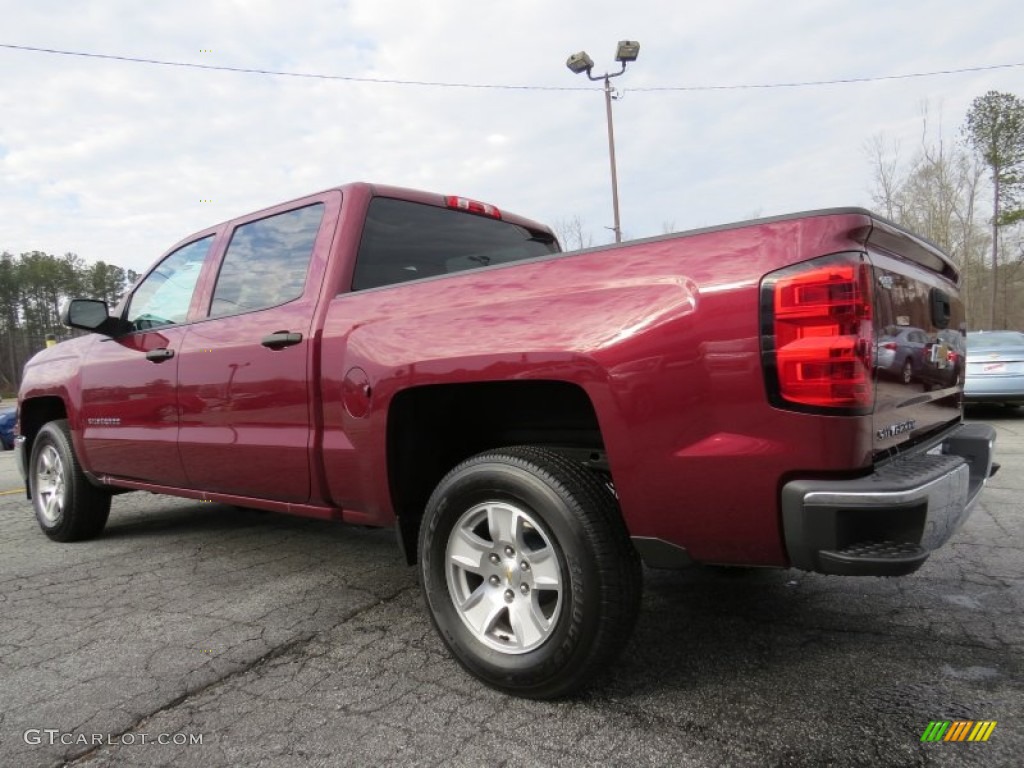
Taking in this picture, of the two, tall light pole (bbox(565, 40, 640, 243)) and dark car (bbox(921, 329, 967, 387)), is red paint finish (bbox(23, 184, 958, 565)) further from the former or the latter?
tall light pole (bbox(565, 40, 640, 243))

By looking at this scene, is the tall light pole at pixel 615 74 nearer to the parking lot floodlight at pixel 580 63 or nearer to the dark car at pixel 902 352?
the parking lot floodlight at pixel 580 63

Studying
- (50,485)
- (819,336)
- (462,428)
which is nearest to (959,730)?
(819,336)

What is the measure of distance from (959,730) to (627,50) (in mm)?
17638

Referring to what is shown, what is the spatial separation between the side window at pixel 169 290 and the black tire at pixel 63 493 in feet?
3.73

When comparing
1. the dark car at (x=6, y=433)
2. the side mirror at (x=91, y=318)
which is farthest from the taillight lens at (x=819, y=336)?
the dark car at (x=6, y=433)

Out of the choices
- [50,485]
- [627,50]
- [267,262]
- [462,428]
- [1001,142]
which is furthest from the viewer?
[1001,142]

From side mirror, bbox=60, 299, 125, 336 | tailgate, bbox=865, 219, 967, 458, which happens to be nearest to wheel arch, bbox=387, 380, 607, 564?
tailgate, bbox=865, 219, 967, 458

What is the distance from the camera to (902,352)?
214 centimetres

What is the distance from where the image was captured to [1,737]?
7.33 ft

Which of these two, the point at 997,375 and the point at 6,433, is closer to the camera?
the point at 997,375

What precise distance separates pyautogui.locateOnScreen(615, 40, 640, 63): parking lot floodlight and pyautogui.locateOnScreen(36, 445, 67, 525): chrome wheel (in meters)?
16.0

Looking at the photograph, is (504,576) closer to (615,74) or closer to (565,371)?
(565,371)

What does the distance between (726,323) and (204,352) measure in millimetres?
2721

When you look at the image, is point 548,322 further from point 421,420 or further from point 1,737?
point 1,737
